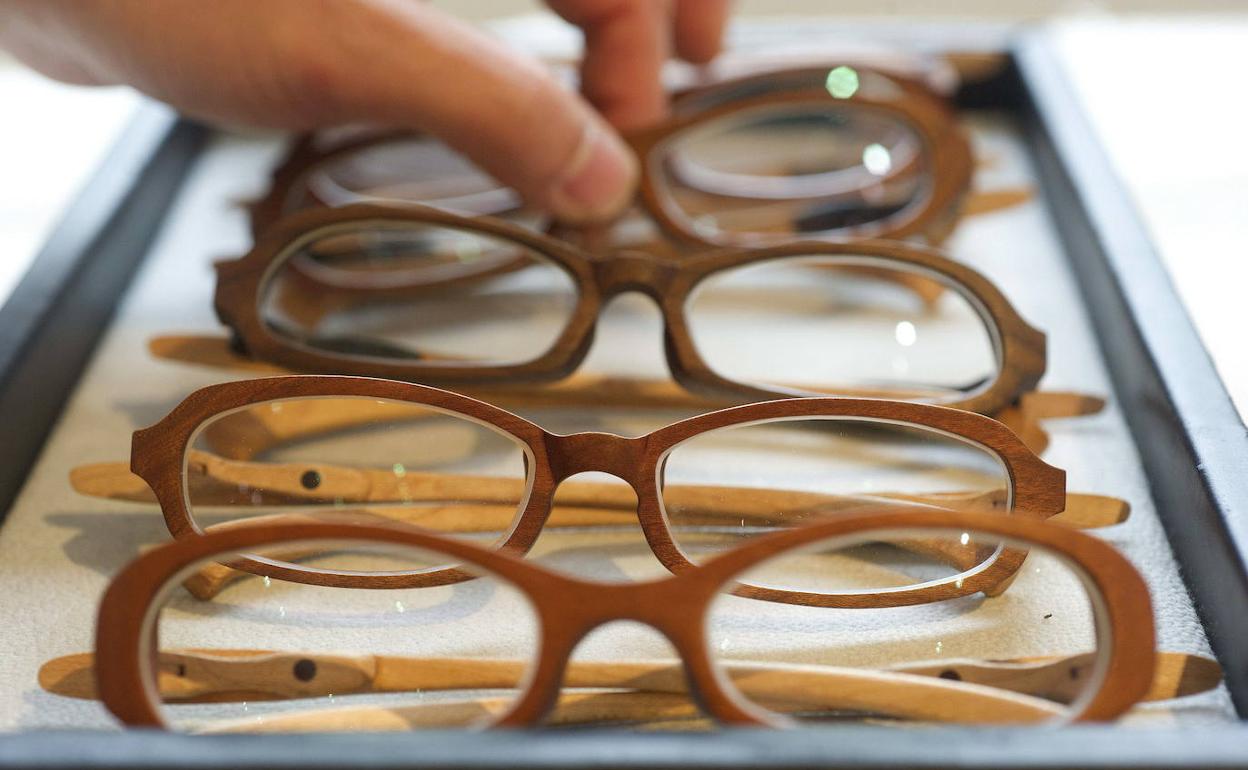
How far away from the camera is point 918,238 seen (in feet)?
1.80

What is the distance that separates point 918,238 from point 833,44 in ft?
0.51

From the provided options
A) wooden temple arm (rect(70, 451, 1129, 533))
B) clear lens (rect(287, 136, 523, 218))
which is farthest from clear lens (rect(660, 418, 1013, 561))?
clear lens (rect(287, 136, 523, 218))

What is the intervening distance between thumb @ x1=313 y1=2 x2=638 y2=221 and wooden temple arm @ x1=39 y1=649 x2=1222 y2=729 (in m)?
0.22

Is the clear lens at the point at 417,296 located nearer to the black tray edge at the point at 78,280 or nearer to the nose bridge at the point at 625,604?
the black tray edge at the point at 78,280

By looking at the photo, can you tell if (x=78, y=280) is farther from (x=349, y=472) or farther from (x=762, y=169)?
(x=762, y=169)

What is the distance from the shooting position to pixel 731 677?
29 centimetres

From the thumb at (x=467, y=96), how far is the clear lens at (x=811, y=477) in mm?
138

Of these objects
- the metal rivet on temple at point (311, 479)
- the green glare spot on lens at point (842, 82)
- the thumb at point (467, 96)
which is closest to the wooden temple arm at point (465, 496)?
the metal rivet on temple at point (311, 479)

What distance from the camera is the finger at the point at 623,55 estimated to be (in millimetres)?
521

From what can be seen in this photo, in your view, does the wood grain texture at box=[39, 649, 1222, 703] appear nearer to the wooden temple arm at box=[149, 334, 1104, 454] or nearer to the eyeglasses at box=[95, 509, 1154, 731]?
the eyeglasses at box=[95, 509, 1154, 731]

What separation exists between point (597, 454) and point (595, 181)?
0.19 meters

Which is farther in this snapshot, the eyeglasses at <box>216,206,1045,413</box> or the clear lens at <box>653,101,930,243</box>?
the clear lens at <box>653,101,930,243</box>

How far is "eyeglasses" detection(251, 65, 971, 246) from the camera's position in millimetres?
547

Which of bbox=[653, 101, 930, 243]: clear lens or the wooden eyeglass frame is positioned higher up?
the wooden eyeglass frame
